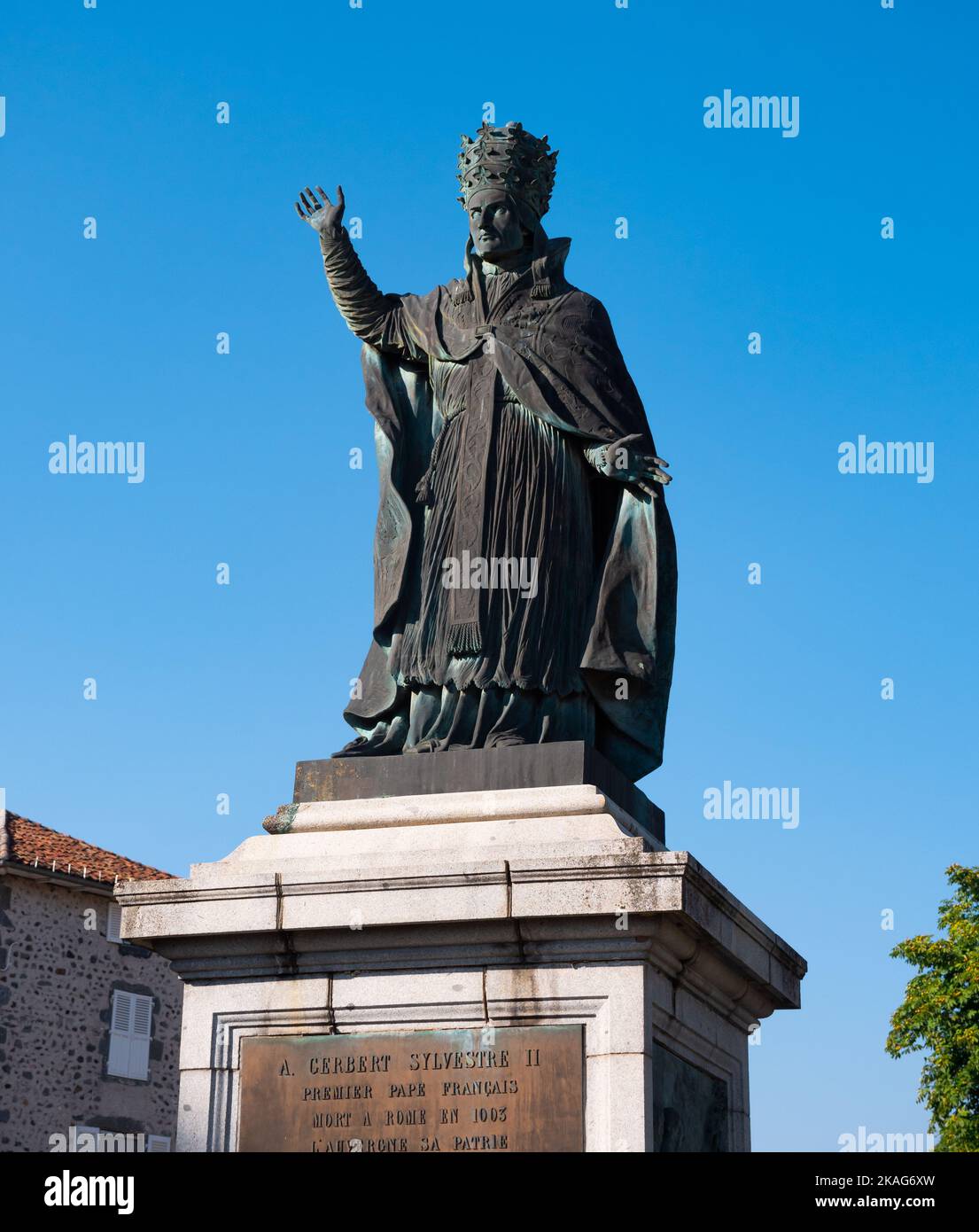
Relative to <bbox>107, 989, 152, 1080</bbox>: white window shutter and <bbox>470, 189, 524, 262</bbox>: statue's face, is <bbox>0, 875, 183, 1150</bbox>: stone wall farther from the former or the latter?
<bbox>470, 189, 524, 262</bbox>: statue's face

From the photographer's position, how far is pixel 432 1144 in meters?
7.32

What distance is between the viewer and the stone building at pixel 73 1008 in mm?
28234

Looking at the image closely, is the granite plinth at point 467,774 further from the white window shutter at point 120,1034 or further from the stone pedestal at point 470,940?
the white window shutter at point 120,1034

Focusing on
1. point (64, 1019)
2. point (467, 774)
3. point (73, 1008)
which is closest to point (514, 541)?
point (467, 774)

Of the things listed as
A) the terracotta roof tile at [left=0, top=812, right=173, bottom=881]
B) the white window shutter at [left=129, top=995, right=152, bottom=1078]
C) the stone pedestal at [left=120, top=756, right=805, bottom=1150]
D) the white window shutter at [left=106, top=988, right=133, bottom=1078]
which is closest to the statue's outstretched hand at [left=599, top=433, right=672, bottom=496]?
the stone pedestal at [left=120, top=756, right=805, bottom=1150]

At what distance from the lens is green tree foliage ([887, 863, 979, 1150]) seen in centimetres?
2841

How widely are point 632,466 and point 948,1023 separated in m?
22.6

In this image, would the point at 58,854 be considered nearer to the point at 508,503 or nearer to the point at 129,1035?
the point at 129,1035

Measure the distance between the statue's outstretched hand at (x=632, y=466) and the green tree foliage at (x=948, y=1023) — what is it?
2129 centimetres

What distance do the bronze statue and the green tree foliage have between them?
69.4ft

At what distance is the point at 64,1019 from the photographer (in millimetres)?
29141
